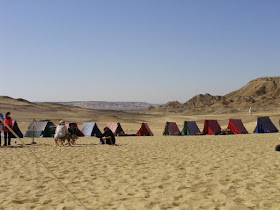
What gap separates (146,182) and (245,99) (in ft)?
348

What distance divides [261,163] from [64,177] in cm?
554

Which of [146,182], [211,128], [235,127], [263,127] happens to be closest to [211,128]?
[211,128]

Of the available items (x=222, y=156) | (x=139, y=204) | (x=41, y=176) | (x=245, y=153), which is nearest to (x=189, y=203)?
(x=139, y=204)

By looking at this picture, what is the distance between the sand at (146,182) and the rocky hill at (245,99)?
82766 millimetres

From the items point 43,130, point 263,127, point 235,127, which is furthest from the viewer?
point 263,127

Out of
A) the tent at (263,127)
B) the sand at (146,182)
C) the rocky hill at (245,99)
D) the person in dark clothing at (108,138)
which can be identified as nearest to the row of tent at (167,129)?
the tent at (263,127)

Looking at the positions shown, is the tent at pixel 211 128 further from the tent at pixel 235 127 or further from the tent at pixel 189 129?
the tent at pixel 235 127

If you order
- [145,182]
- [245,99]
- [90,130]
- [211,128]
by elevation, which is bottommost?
[145,182]

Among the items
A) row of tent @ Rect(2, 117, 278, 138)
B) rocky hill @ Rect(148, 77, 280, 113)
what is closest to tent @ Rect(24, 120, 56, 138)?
row of tent @ Rect(2, 117, 278, 138)

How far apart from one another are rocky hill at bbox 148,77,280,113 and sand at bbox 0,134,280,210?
82766 millimetres

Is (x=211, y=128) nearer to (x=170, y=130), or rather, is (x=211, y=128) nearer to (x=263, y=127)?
(x=170, y=130)

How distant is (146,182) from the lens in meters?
7.76

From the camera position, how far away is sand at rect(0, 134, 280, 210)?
6.09 meters

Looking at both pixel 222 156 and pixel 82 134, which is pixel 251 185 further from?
pixel 82 134
